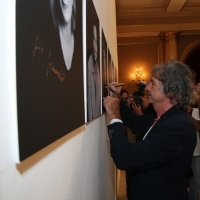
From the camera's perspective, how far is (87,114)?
3.13ft

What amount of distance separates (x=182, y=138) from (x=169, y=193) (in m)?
0.35

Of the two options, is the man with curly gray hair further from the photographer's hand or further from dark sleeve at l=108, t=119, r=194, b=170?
the photographer's hand

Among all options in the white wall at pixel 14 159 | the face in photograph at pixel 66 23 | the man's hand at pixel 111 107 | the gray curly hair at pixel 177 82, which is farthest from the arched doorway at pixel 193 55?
the white wall at pixel 14 159

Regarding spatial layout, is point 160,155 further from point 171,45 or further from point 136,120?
point 171,45

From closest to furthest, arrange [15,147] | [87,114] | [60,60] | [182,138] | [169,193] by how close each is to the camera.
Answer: [15,147], [60,60], [87,114], [182,138], [169,193]

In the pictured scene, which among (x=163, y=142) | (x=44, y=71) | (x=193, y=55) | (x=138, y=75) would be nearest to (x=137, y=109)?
(x=163, y=142)

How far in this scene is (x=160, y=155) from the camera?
1245mm

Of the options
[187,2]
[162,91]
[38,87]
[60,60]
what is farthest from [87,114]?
[187,2]

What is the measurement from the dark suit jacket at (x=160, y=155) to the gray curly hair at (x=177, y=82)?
0.07 meters

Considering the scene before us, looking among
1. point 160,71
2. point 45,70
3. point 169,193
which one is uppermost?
point 160,71

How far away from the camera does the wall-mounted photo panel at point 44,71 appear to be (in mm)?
366

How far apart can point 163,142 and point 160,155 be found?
65 mm

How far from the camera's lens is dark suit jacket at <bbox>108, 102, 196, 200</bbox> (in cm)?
123

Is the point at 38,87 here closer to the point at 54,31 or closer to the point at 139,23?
the point at 54,31
